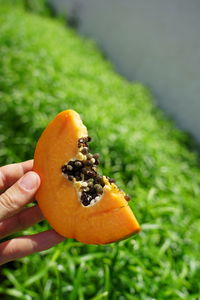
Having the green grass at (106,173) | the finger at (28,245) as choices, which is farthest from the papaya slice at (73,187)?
the green grass at (106,173)

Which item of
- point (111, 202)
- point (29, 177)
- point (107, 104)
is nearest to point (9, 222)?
point (29, 177)

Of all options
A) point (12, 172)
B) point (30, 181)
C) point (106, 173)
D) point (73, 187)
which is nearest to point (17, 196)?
point (30, 181)

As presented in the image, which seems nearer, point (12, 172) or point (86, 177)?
point (86, 177)

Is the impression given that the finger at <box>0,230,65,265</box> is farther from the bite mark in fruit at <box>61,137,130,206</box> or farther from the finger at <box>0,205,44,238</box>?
the bite mark in fruit at <box>61,137,130,206</box>

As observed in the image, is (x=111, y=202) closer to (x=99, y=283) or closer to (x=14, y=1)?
(x=99, y=283)

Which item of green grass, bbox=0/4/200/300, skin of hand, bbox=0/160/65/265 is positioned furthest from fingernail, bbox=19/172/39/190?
green grass, bbox=0/4/200/300

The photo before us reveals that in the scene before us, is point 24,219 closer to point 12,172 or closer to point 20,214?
point 20,214

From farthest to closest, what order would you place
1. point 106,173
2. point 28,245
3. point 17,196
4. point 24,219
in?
point 106,173 < point 24,219 < point 28,245 < point 17,196

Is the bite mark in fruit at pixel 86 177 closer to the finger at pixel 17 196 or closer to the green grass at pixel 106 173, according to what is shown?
the finger at pixel 17 196
